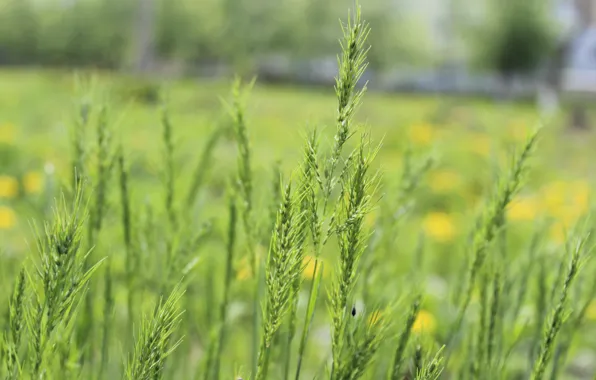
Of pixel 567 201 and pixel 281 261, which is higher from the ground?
pixel 281 261

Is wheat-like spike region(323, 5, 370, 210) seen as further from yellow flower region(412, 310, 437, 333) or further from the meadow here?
yellow flower region(412, 310, 437, 333)

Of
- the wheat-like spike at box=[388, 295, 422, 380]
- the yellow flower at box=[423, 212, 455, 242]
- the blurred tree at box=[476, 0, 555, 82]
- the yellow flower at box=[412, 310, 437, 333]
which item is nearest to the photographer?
the wheat-like spike at box=[388, 295, 422, 380]

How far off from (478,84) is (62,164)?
39.0 m

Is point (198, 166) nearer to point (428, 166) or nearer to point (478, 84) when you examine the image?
point (428, 166)

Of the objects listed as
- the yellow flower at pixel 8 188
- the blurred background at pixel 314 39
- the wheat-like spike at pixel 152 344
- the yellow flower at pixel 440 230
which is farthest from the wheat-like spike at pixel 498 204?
the blurred background at pixel 314 39

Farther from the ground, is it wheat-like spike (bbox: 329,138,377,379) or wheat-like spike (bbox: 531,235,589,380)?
wheat-like spike (bbox: 329,138,377,379)

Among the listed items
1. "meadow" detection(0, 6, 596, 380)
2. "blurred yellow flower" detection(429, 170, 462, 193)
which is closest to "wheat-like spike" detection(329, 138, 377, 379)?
"meadow" detection(0, 6, 596, 380)

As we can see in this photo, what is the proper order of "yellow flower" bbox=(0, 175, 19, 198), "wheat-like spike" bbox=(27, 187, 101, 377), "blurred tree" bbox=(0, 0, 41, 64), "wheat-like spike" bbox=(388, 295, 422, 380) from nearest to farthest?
"wheat-like spike" bbox=(27, 187, 101, 377)
"wheat-like spike" bbox=(388, 295, 422, 380)
"yellow flower" bbox=(0, 175, 19, 198)
"blurred tree" bbox=(0, 0, 41, 64)

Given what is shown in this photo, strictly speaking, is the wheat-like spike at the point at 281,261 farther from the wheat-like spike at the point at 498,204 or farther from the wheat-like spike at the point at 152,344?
the wheat-like spike at the point at 498,204

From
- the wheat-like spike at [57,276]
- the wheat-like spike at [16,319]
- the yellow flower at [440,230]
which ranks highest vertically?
the wheat-like spike at [57,276]

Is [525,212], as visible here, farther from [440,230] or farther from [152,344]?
[152,344]

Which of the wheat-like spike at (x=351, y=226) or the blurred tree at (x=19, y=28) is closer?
the wheat-like spike at (x=351, y=226)

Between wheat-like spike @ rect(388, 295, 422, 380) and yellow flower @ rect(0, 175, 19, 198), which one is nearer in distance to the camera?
wheat-like spike @ rect(388, 295, 422, 380)

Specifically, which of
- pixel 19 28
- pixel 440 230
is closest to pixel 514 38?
pixel 440 230
